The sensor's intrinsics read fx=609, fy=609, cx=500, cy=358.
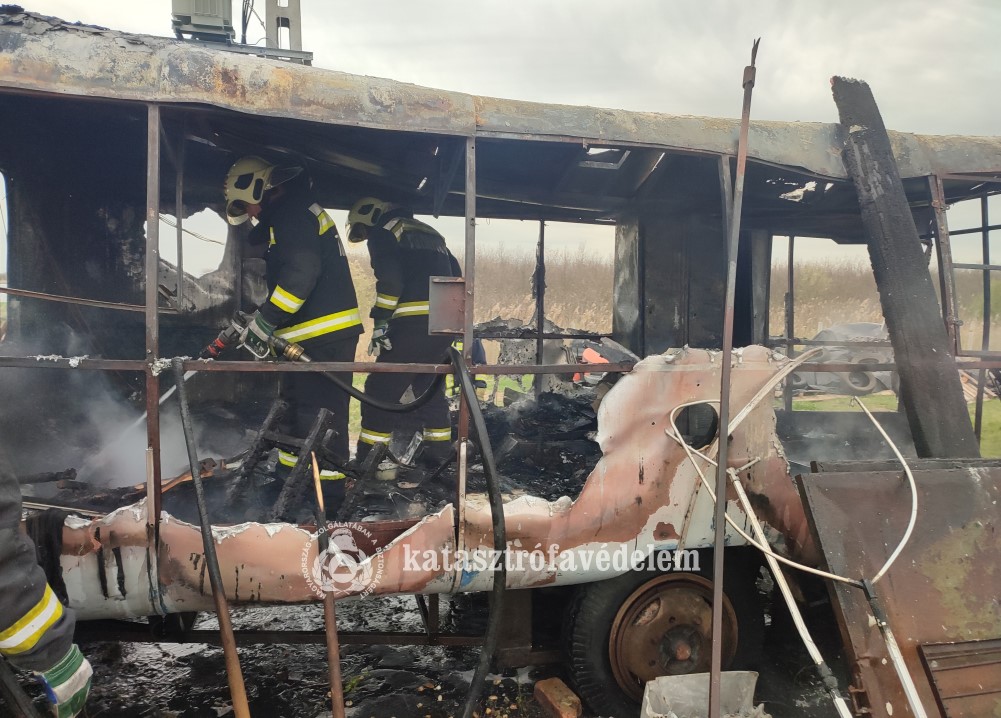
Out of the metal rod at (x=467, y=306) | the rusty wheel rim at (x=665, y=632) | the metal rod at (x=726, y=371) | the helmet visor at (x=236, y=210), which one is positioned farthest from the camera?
the helmet visor at (x=236, y=210)

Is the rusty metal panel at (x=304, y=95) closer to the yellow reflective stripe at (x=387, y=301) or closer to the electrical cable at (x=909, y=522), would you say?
the electrical cable at (x=909, y=522)

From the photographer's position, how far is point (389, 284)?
4.68 metres

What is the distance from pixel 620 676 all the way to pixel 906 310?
8.05 ft

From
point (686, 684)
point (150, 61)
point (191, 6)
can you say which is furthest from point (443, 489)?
point (191, 6)

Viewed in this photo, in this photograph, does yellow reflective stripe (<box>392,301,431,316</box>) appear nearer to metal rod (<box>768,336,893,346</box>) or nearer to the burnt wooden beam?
the burnt wooden beam

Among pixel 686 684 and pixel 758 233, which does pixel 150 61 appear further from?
pixel 758 233

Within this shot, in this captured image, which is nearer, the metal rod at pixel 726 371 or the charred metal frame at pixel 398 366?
the metal rod at pixel 726 371

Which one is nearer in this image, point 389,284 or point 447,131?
point 447,131

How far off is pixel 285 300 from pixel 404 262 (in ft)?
3.83

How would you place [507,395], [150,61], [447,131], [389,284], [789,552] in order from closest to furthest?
[150,61] < [447,131] < [789,552] < [389,284] < [507,395]

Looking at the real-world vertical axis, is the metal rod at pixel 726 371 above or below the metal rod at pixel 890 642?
above

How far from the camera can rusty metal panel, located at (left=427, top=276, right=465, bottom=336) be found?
2.75 m

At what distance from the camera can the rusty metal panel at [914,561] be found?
8.07 ft

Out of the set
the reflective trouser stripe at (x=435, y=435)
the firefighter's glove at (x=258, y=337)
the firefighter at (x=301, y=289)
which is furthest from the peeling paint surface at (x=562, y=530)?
the reflective trouser stripe at (x=435, y=435)
